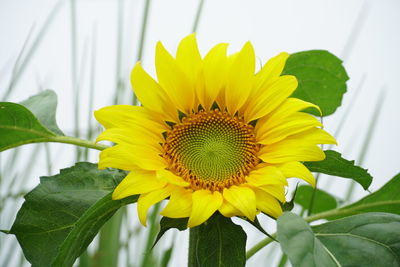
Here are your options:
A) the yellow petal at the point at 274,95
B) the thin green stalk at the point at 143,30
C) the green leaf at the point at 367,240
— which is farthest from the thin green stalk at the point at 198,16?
the green leaf at the point at 367,240

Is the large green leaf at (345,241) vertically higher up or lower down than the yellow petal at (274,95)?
lower down

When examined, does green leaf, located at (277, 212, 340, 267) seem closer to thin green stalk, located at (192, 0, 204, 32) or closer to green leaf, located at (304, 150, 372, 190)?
green leaf, located at (304, 150, 372, 190)

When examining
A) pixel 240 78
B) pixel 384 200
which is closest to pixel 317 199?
pixel 384 200

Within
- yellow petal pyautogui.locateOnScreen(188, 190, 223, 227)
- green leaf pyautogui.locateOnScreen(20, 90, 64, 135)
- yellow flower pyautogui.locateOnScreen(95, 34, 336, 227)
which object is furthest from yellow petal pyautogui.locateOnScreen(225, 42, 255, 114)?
green leaf pyautogui.locateOnScreen(20, 90, 64, 135)

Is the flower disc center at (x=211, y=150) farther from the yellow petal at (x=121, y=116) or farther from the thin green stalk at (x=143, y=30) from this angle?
the thin green stalk at (x=143, y=30)

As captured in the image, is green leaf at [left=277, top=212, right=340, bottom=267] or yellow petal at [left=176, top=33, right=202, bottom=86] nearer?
green leaf at [left=277, top=212, right=340, bottom=267]

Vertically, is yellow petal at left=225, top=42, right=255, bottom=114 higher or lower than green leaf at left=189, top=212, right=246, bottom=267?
higher
